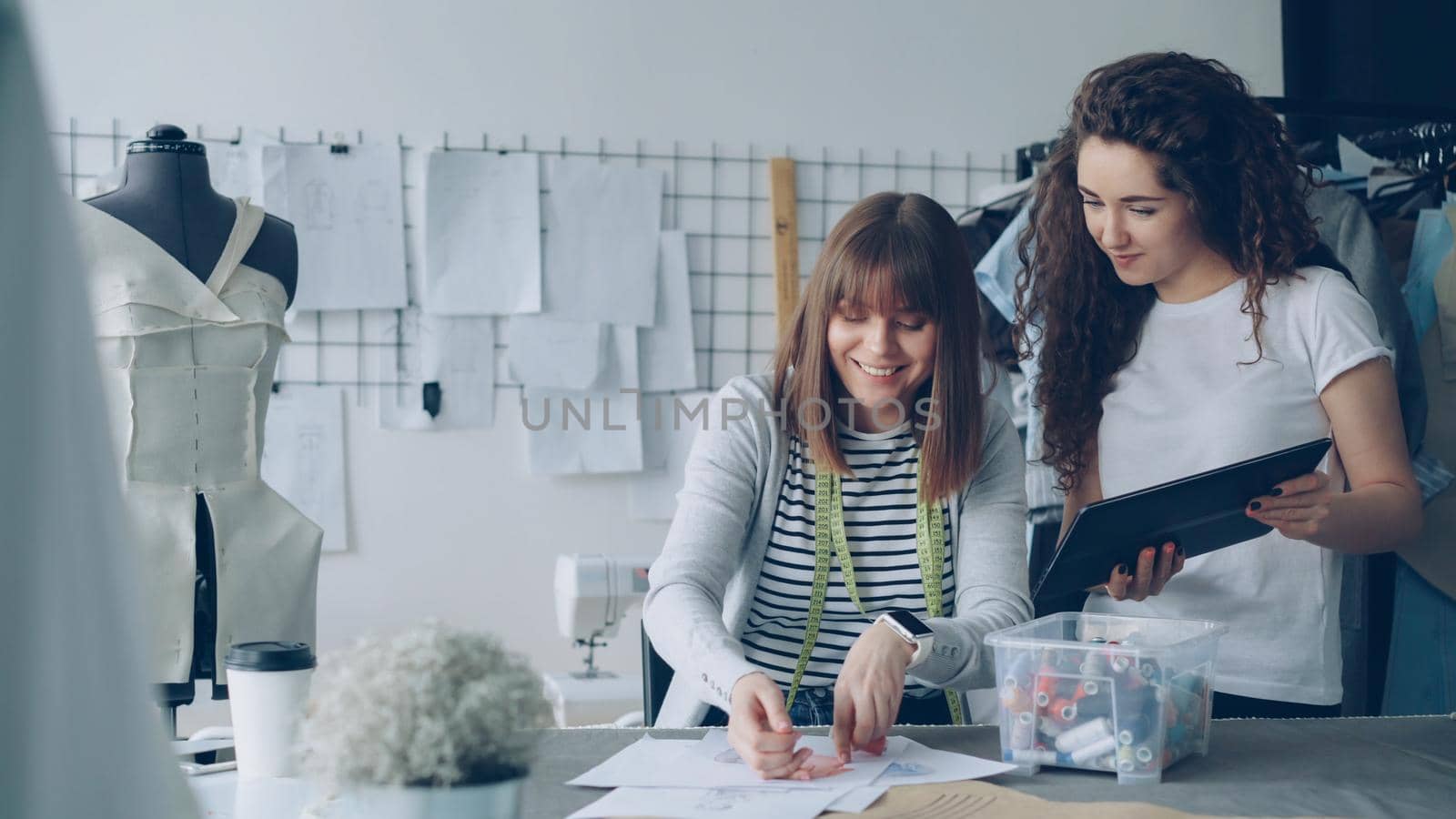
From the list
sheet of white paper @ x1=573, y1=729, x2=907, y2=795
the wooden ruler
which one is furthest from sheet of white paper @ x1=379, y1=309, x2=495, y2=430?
sheet of white paper @ x1=573, y1=729, x2=907, y2=795

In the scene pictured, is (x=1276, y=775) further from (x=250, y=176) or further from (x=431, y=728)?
(x=250, y=176)

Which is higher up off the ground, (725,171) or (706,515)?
(725,171)

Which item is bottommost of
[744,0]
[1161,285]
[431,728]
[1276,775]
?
[1276,775]

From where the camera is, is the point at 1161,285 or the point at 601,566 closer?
the point at 1161,285

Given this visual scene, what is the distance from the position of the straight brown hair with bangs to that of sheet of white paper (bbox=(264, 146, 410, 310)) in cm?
145

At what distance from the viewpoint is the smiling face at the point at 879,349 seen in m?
1.46

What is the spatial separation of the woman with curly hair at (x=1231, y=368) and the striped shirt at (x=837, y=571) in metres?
0.25

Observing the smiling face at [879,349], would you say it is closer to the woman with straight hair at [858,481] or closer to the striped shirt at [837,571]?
the woman with straight hair at [858,481]

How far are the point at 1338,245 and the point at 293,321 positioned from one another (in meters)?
2.08

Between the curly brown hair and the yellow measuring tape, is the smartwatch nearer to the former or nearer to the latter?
the yellow measuring tape

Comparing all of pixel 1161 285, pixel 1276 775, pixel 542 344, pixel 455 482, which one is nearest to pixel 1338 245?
pixel 1161 285

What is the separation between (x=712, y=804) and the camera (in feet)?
3.24

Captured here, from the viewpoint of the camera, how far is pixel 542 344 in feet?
9.18

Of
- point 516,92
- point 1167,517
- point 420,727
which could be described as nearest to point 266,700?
point 420,727
